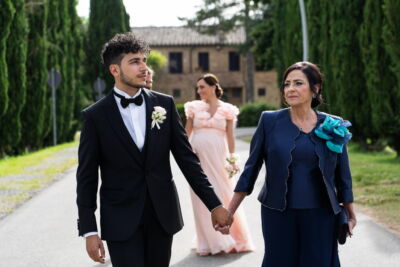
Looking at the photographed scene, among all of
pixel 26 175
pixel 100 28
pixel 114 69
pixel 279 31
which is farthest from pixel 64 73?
pixel 114 69

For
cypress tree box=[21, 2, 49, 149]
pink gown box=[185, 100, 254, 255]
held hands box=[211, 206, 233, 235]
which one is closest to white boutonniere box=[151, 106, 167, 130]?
held hands box=[211, 206, 233, 235]

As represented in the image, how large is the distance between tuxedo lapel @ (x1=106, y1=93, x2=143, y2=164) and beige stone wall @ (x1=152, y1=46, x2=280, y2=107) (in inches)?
2229

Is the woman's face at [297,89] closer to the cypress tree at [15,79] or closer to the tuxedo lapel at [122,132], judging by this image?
the tuxedo lapel at [122,132]

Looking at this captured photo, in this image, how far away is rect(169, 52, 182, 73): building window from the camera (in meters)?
62.2

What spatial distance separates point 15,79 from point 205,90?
54.1ft

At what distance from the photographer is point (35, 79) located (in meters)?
26.2

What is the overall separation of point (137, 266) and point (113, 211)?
0.36 meters

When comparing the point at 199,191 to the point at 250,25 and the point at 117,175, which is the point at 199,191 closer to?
the point at 117,175

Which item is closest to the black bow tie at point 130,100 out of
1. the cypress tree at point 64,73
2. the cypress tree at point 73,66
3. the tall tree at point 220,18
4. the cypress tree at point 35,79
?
the cypress tree at point 35,79

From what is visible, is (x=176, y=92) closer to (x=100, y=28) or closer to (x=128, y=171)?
(x=100, y=28)

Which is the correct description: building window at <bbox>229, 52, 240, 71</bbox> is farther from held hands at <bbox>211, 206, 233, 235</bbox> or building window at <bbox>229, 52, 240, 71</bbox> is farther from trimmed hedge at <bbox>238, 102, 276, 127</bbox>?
held hands at <bbox>211, 206, 233, 235</bbox>

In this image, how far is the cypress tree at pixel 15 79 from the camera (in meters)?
22.5

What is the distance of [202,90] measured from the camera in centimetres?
796

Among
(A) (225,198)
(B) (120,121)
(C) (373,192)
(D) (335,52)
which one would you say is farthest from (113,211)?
(D) (335,52)
